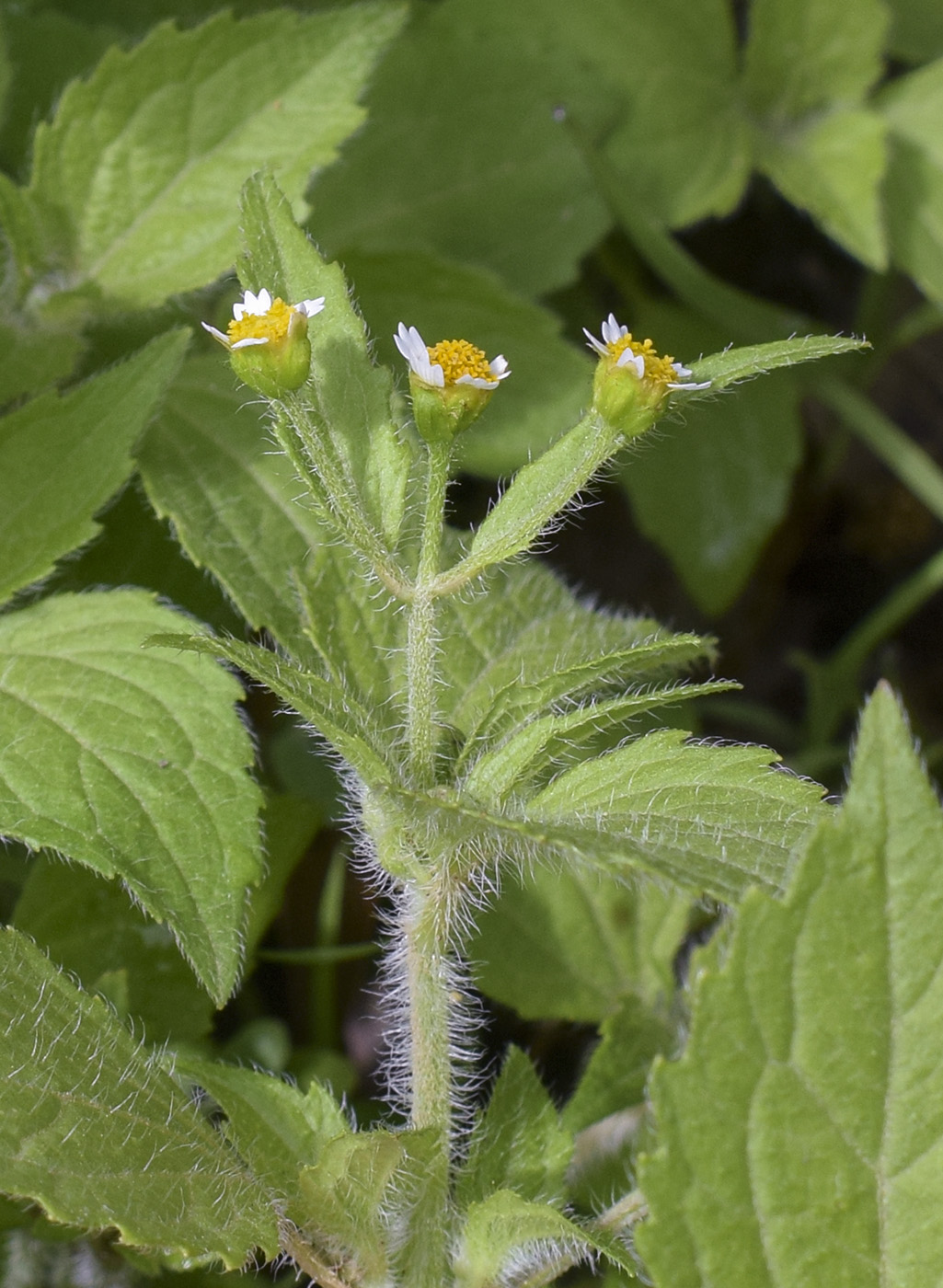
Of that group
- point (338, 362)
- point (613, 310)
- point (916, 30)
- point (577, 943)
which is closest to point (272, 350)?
point (338, 362)

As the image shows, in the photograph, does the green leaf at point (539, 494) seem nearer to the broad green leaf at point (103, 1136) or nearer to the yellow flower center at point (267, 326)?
the yellow flower center at point (267, 326)

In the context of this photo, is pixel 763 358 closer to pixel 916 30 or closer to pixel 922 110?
pixel 922 110

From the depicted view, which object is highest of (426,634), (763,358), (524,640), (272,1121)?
(763,358)

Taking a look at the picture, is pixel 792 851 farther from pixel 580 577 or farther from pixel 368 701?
pixel 580 577

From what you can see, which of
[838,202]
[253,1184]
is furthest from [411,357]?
[838,202]

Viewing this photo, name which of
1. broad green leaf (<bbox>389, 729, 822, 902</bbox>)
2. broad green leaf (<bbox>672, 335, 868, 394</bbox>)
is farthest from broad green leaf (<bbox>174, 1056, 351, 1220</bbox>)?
broad green leaf (<bbox>672, 335, 868, 394</bbox>)

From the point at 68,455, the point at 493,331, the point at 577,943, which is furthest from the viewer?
the point at 493,331

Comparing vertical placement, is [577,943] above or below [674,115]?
below
